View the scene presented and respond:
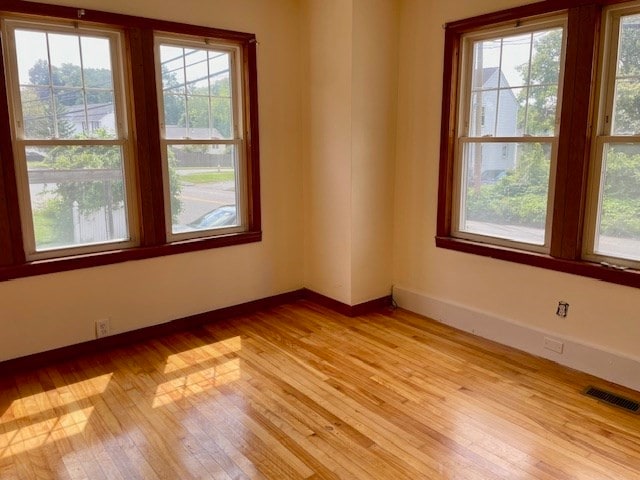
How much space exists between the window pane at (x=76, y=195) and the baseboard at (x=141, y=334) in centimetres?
70

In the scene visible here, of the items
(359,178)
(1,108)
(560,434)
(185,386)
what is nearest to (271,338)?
(185,386)

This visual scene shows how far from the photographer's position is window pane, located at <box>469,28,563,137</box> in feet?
10.3

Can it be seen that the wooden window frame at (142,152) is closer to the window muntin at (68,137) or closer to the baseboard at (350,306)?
the window muntin at (68,137)

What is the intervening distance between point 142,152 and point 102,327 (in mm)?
1259

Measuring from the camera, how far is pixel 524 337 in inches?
134

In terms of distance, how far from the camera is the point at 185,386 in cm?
297

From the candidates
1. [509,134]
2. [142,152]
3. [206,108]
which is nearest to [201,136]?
[206,108]

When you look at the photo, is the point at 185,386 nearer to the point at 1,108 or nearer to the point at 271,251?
the point at 271,251

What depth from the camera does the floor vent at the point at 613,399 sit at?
269 cm

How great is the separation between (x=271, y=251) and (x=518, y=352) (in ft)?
6.94

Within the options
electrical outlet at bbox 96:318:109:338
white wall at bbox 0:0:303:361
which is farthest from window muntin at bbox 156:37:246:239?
electrical outlet at bbox 96:318:109:338

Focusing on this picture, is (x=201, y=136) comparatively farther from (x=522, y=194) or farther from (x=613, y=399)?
(x=613, y=399)

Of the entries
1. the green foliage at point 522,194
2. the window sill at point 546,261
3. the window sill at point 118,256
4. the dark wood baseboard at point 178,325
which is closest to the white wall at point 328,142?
the dark wood baseboard at point 178,325

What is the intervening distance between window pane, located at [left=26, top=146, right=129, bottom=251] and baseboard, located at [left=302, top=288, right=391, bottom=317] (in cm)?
171
